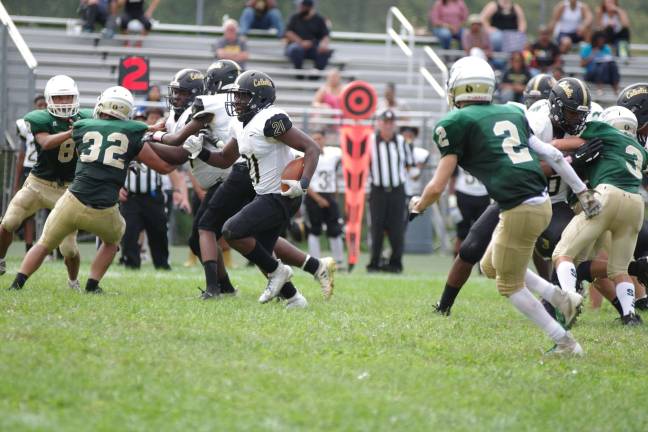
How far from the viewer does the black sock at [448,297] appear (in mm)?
8203

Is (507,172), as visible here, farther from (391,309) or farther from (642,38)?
(642,38)

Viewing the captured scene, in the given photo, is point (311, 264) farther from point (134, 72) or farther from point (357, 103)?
point (357, 103)

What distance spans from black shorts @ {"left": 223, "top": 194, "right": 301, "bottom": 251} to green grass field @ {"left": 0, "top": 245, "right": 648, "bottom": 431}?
0.54m

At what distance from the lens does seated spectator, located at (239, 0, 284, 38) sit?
19.5m

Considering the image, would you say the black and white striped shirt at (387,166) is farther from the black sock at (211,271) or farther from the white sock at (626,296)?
the white sock at (626,296)

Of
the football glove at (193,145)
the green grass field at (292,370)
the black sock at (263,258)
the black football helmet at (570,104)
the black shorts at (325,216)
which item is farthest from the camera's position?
the black shorts at (325,216)

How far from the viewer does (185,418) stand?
4727mm

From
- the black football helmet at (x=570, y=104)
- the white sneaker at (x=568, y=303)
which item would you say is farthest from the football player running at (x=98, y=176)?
the white sneaker at (x=568, y=303)

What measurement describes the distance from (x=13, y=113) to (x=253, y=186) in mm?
8099

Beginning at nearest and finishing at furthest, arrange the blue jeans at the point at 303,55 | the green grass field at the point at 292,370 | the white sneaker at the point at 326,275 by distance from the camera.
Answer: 1. the green grass field at the point at 292,370
2. the white sneaker at the point at 326,275
3. the blue jeans at the point at 303,55

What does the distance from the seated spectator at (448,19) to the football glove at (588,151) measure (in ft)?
42.5

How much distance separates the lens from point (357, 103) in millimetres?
14789

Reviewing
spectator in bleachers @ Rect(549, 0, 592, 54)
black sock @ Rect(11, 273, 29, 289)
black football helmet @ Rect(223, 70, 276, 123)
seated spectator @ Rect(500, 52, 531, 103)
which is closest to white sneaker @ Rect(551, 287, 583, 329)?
black football helmet @ Rect(223, 70, 276, 123)

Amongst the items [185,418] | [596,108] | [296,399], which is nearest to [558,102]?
[596,108]
